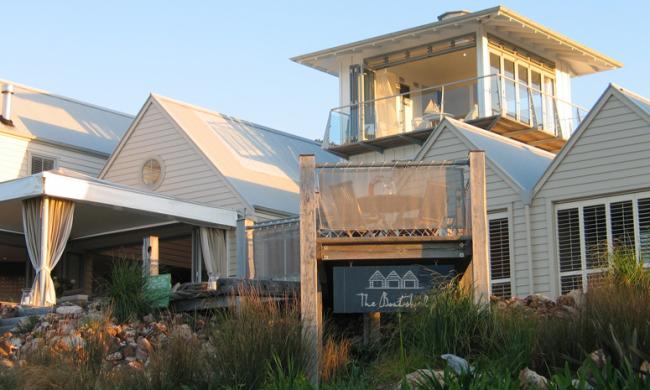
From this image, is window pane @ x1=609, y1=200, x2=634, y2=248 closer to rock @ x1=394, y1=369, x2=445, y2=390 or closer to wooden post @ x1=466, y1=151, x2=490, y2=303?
wooden post @ x1=466, y1=151, x2=490, y2=303

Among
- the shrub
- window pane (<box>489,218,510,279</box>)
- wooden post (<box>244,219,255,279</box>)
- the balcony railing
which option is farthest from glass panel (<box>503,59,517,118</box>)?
the shrub

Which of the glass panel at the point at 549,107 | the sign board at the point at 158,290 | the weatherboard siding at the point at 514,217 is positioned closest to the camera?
the sign board at the point at 158,290

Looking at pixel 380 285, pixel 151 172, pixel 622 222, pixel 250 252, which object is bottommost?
pixel 380 285

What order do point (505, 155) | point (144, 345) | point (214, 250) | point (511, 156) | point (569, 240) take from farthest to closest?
point (214, 250) → point (511, 156) → point (505, 155) → point (569, 240) → point (144, 345)

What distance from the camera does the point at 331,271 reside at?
14.2 m

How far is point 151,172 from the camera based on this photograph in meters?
26.0

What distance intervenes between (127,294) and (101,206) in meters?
5.38

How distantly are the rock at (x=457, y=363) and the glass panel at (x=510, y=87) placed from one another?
15.6 metres

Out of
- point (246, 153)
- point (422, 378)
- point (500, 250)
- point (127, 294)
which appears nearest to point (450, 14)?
point (246, 153)

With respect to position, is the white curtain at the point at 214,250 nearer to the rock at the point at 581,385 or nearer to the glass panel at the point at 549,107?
the glass panel at the point at 549,107

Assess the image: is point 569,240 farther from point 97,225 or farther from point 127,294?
point 97,225

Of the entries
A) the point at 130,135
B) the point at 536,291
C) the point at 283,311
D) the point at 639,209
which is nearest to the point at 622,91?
the point at 639,209

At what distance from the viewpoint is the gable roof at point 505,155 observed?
19.6 metres

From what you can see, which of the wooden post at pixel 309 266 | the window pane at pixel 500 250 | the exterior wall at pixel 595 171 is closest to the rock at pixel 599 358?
the wooden post at pixel 309 266
